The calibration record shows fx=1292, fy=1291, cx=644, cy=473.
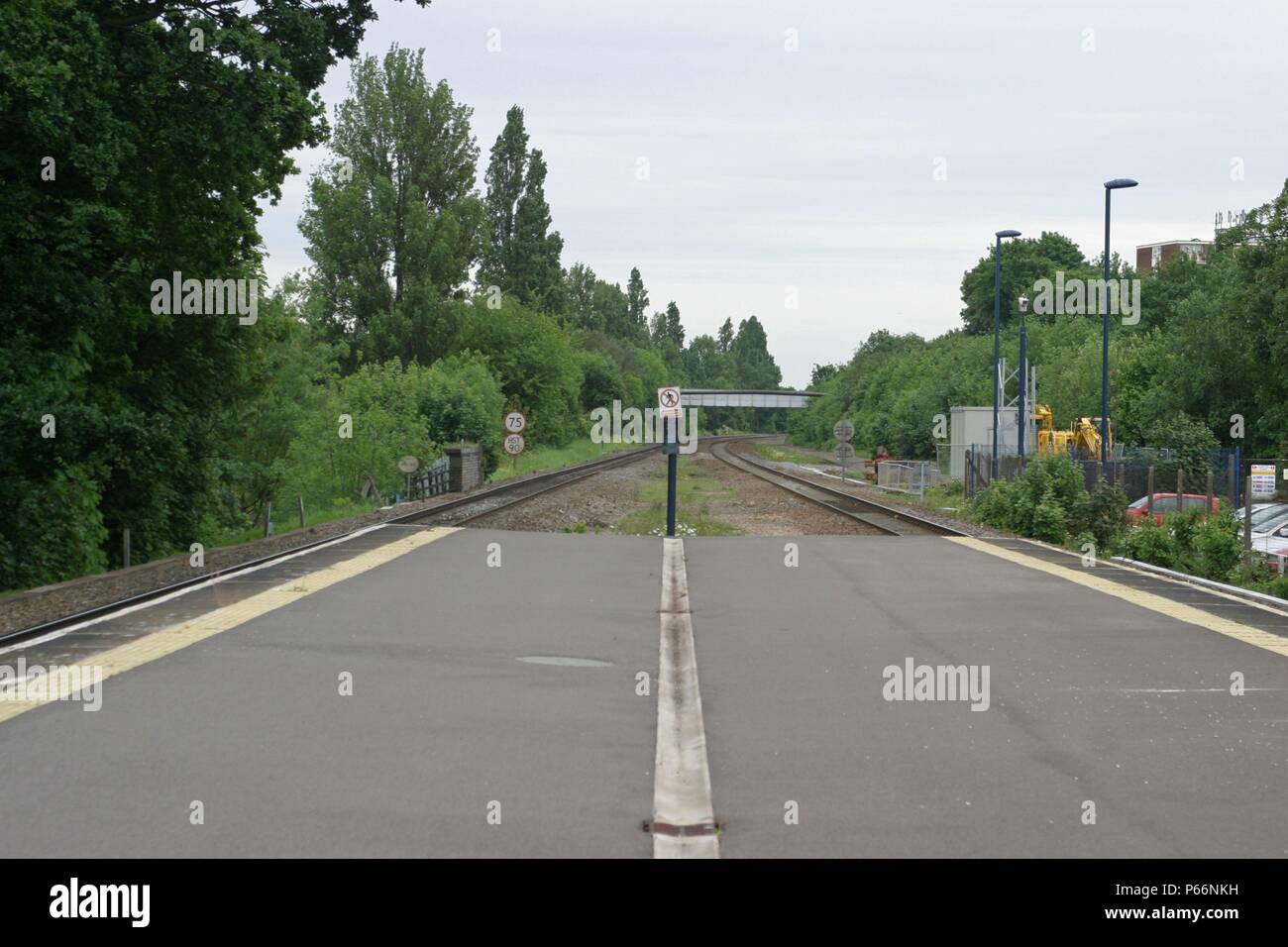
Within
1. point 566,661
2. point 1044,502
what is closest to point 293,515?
point 1044,502

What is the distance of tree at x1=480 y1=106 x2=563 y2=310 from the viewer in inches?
3391

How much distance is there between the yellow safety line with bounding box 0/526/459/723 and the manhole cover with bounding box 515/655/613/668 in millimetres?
2892

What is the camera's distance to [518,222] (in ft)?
284

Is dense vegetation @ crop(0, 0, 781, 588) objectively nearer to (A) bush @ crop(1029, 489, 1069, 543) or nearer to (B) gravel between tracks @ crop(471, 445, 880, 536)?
(B) gravel between tracks @ crop(471, 445, 880, 536)

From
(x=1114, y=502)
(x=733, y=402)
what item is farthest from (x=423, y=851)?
(x=733, y=402)

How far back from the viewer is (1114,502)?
24188mm

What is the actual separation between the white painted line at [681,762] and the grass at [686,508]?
14709 mm

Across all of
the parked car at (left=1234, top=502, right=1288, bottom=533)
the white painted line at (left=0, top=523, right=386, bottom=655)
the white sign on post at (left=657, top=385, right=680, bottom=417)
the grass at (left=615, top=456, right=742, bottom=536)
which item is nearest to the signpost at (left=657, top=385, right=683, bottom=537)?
the white sign on post at (left=657, top=385, right=680, bottom=417)

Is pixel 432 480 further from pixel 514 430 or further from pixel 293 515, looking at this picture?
pixel 514 430

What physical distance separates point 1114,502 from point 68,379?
722 inches

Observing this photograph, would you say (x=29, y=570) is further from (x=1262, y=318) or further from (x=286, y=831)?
(x=1262, y=318)
